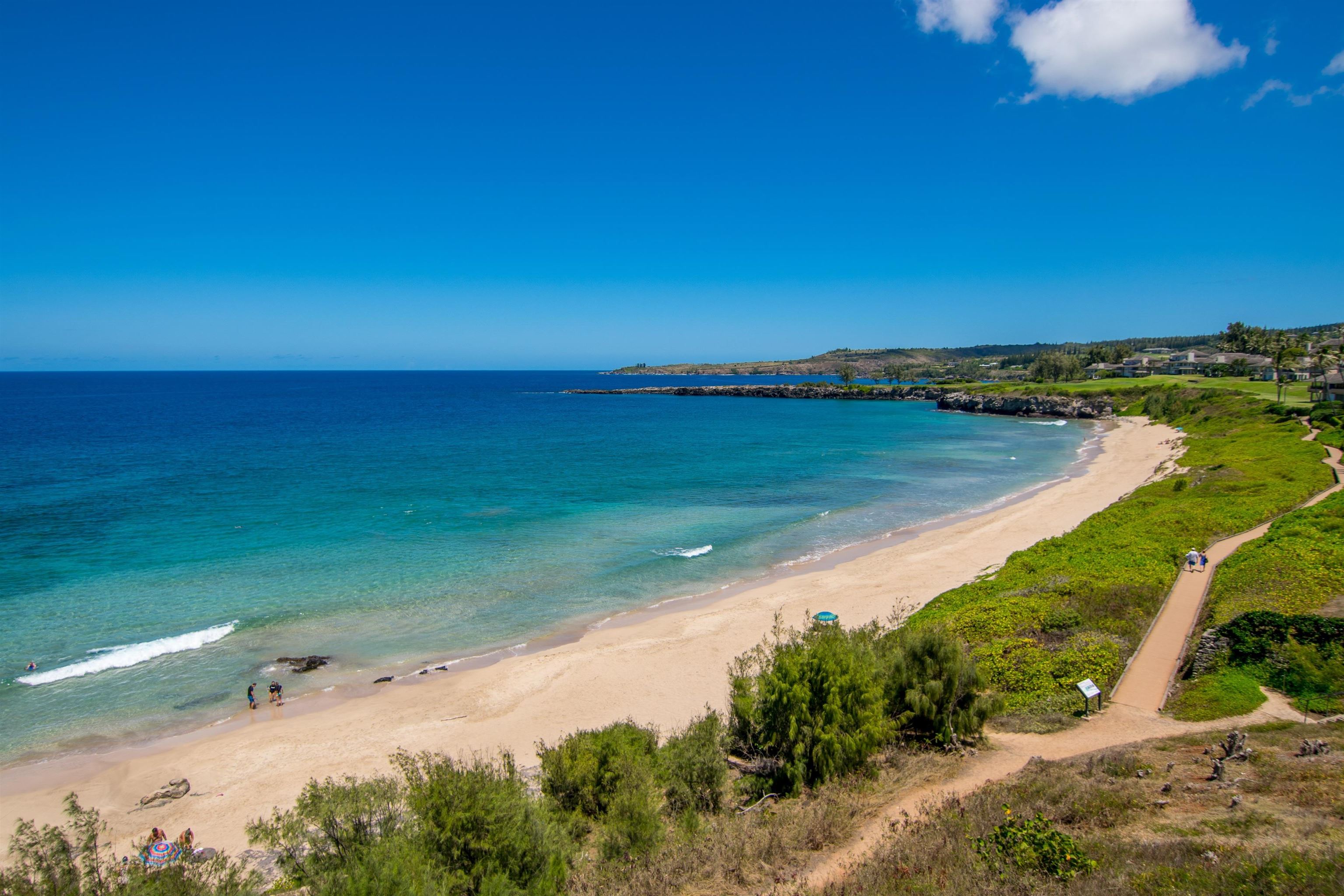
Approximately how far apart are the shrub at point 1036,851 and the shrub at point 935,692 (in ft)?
14.6

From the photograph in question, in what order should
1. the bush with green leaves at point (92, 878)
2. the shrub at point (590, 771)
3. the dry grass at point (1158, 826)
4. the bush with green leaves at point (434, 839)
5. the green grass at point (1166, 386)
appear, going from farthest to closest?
the green grass at point (1166, 386) < the shrub at point (590, 771) < the bush with green leaves at point (434, 839) < the bush with green leaves at point (92, 878) < the dry grass at point (1158, 826)

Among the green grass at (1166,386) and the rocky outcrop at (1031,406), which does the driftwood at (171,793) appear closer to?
the green grass at (1166,386)

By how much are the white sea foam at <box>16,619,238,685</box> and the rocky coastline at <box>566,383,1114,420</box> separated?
115m

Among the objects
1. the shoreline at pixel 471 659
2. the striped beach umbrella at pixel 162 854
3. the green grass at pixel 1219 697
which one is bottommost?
the shoreline at pixel 471 659

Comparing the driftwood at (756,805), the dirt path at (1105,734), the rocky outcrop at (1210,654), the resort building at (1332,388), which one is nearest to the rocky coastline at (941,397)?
the resort building at (1332,388)

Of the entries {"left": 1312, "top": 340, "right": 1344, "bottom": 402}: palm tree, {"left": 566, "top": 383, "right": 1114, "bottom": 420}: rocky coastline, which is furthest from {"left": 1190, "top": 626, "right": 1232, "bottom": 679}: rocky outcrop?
{"left": 566, "top": 383, "right": 1114, "bottom": 420}: rocky coastline

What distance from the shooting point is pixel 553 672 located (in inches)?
832

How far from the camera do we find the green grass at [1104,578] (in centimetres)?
1639

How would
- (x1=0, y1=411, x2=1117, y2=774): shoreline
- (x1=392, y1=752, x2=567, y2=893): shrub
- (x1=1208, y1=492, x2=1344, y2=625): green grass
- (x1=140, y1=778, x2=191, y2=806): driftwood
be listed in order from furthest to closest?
(x1=1208, y1=492, x2=1344, y2=625): green grass, (x1=0, y1=411, x2=1117, y2=774): shoreline, (x1=140, y1=778, x2=191, y2=806): driftwood, (x1=392, y1=752, x2=567, y2=893): shrub

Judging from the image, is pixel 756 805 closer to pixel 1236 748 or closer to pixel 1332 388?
pixel 1236 748

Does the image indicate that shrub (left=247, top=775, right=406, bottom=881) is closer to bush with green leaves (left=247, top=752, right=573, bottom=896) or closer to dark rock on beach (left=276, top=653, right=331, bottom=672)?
bush with green leaves (left=247, top=752, right=573, bottom=896)

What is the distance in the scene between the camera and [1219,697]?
14.2m

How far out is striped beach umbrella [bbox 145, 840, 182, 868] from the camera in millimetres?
11992

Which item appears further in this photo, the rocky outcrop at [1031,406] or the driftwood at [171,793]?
the rocky outcrop at [1031,406]
